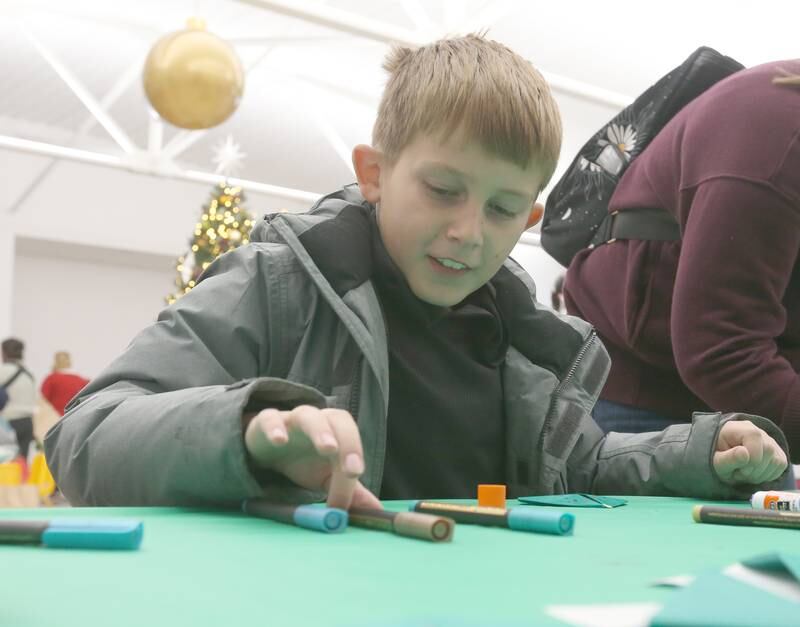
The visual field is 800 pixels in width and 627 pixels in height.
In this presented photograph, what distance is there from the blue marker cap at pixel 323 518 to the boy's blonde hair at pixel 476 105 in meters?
0.63

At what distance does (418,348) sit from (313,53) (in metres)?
8.62

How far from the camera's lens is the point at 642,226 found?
69.2 inches

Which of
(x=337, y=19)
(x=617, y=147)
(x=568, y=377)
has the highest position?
(x=337, y=19)

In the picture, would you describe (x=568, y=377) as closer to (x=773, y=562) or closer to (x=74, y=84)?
(x=773, y=562)

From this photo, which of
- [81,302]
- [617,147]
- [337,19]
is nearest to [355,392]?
[617,147]

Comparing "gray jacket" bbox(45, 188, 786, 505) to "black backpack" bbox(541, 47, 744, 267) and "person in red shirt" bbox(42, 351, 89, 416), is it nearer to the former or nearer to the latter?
"black backpack" bbox(541, 47, 744, 267)

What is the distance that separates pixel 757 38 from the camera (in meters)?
6.64

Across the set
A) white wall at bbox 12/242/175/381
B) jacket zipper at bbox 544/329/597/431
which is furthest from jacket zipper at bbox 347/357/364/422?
white wall at bbox 12/242/175/381

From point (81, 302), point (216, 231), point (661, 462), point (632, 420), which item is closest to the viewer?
point (661, 462)

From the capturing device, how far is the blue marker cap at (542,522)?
80cm

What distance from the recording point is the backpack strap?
1733 mm

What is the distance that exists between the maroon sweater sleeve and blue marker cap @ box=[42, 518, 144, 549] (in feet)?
3.49

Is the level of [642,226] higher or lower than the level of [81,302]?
lower

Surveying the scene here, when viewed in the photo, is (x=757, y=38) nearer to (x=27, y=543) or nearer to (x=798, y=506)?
(x=798, y=506)
